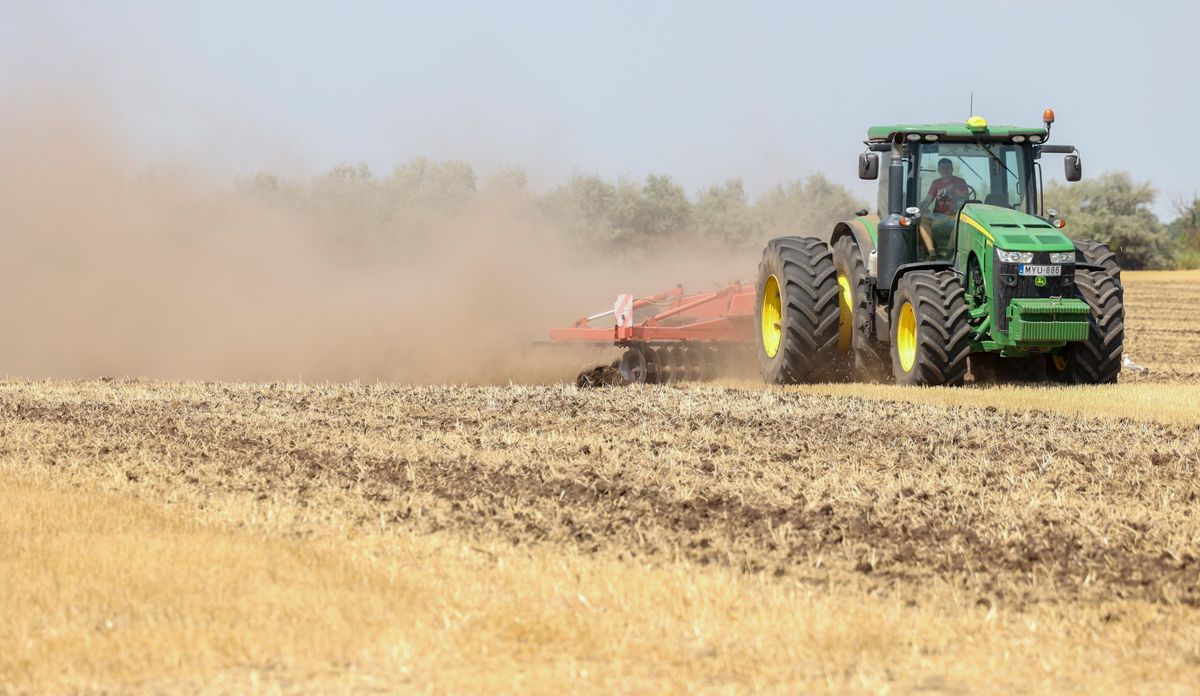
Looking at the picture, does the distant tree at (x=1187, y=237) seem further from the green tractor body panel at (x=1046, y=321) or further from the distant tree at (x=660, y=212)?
the green tractor body panel at (x=1046, y=321)

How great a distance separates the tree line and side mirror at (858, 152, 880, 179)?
10.8 meters

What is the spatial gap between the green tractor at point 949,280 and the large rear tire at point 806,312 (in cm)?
1

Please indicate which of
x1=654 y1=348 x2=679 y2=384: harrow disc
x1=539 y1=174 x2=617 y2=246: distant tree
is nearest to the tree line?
x1=539 y1=174 x2=617 y2=246: distant tree

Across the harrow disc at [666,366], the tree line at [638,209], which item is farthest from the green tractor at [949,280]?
the tree line at [638,209]

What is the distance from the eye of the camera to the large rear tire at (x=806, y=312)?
46.2 feet

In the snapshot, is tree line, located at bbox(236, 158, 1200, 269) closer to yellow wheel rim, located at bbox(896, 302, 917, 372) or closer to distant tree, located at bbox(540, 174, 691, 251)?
distant tree, located at bbox(540, 174, 691, 251)

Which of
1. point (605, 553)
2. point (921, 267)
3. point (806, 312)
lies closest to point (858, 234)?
point (806, 312)

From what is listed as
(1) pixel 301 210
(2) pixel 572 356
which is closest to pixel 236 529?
(2) pixel 572 356

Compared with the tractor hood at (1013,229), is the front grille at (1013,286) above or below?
below

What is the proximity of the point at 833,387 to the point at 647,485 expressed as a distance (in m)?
6.22

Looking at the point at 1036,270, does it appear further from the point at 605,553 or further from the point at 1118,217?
the point at 1118,217

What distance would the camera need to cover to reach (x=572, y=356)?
1834 centimetres

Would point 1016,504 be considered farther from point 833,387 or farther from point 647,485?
point 833,387

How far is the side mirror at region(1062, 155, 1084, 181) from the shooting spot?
13180 mm
